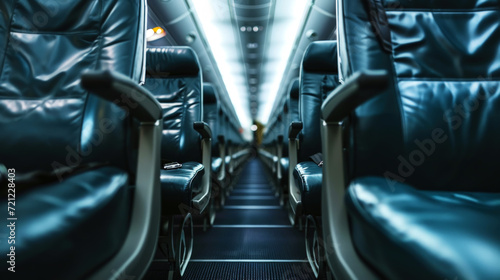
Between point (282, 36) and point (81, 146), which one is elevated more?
point (282, 36)

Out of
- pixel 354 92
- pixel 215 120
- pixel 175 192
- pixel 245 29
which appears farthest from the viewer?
pixel 245 29

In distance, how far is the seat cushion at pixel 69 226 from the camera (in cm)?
39

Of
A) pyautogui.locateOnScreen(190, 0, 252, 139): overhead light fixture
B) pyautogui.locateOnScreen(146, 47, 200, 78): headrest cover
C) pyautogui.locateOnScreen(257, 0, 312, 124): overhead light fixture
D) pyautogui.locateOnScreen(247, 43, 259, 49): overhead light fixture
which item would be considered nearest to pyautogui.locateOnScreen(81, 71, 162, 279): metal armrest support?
pyautogui.locateOnScreen(146, 47, 200, 78): headrest cover

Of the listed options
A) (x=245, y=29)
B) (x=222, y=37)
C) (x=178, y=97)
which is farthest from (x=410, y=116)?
(x=222, y=37)

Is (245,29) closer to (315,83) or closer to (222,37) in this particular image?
(222,37)

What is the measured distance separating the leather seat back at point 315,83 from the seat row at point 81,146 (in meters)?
0.90

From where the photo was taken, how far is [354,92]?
566 mm

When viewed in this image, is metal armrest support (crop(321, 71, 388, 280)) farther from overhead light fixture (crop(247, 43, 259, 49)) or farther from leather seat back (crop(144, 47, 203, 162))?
overhead light fixture (crop(247, 43, 259, 49))

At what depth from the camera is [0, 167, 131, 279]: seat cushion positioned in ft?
1.27

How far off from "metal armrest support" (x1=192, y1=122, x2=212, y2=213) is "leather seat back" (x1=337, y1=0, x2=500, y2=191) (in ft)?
2.78

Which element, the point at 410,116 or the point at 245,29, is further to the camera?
the point at 245,29

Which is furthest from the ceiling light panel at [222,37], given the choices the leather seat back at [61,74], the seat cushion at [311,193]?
the seat cushion at [311,193]

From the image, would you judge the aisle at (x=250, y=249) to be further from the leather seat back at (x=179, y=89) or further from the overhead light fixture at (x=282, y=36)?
the overhead light fixture at (x=282, y=36)

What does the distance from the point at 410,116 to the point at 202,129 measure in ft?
3.50
